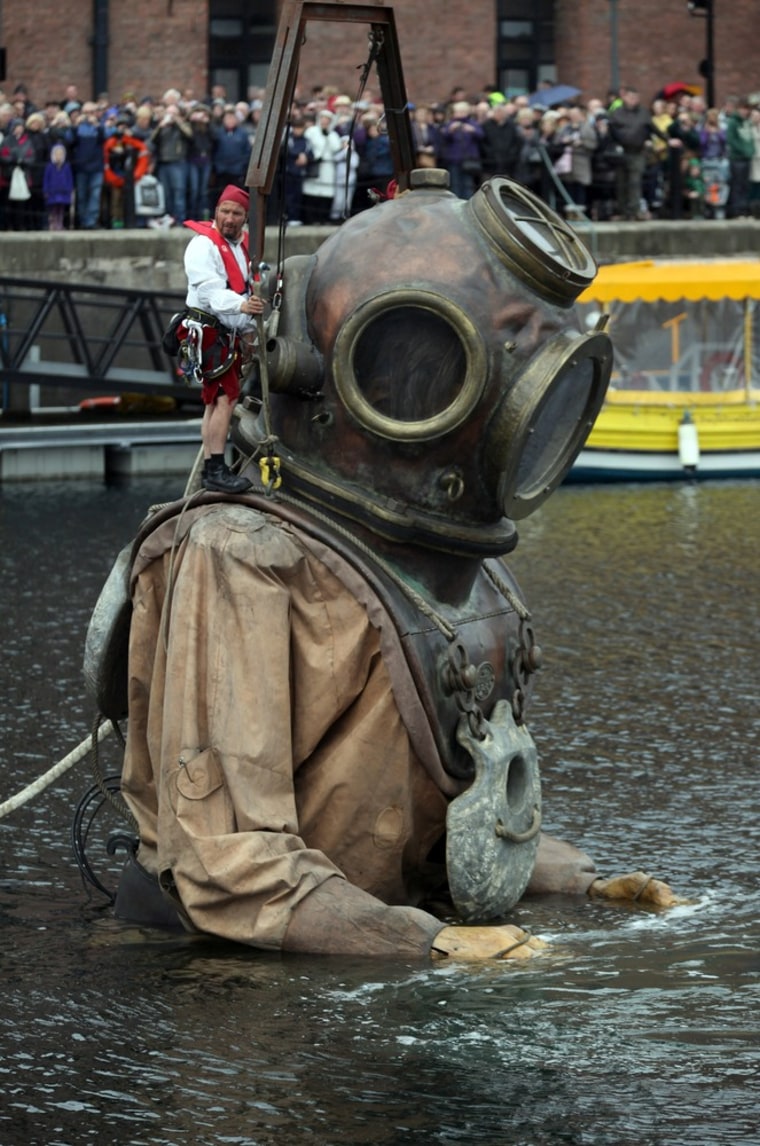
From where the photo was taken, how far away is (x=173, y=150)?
30.1 metres

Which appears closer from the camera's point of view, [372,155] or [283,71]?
[283,71]

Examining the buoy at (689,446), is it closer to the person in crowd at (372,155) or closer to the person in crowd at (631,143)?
the person in crowd at (372,155)

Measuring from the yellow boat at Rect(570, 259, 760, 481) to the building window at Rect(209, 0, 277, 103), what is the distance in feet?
48.9

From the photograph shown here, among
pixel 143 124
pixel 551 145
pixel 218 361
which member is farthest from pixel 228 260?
pixel 551 145

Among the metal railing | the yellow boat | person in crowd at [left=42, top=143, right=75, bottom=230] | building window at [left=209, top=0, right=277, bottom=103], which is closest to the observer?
the metal railing

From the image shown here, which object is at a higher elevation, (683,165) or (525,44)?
(525,44)

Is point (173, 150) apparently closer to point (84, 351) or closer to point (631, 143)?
point (84, 351)

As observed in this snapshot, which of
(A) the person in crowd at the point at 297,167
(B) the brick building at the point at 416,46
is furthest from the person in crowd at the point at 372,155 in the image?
(B) the brick building at the point at 416,46

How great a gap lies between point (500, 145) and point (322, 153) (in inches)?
97.4

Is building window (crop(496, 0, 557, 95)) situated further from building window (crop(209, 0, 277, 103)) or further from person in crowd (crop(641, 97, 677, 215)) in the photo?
person in crowd (crop(641, 97, 677, 215))

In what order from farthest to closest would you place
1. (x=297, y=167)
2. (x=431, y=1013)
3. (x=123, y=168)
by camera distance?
1. (x=123, y=168)
2. (x=297, y=167)
3. (x=431, y=1013)

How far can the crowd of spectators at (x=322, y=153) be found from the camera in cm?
3000

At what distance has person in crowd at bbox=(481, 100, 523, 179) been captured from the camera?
1236 inches

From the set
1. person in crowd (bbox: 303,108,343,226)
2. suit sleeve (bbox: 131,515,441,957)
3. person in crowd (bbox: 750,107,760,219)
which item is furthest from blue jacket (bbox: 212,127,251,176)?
suit sleeve (bbox: 131,515,441,957)
